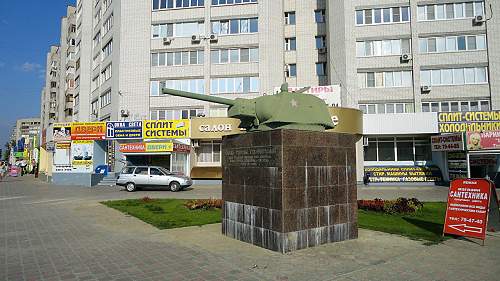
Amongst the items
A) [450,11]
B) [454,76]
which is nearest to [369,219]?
[454,76]

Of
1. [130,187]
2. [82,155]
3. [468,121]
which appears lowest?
[130,187]

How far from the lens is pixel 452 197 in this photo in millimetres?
8719

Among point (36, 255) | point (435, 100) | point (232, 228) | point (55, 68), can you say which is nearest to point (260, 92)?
point (435, 100)

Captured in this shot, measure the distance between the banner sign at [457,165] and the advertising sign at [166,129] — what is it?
2070cm

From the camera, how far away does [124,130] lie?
30.8 m

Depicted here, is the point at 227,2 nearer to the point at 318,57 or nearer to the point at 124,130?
the point at 318,57

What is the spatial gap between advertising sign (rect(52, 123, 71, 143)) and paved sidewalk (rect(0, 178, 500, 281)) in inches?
940

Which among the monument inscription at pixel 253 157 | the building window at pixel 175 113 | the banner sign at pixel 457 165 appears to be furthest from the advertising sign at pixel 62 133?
the banner sign at pixel 457 165

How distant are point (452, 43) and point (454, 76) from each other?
8.90 ft

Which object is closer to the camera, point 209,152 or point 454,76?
point 454,76

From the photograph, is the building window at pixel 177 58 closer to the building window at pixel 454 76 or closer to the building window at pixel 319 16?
the building window at pixel 319 16

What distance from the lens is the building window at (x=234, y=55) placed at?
32188 mm

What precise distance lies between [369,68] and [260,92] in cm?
942

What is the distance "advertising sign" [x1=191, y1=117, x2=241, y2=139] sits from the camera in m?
29.3
